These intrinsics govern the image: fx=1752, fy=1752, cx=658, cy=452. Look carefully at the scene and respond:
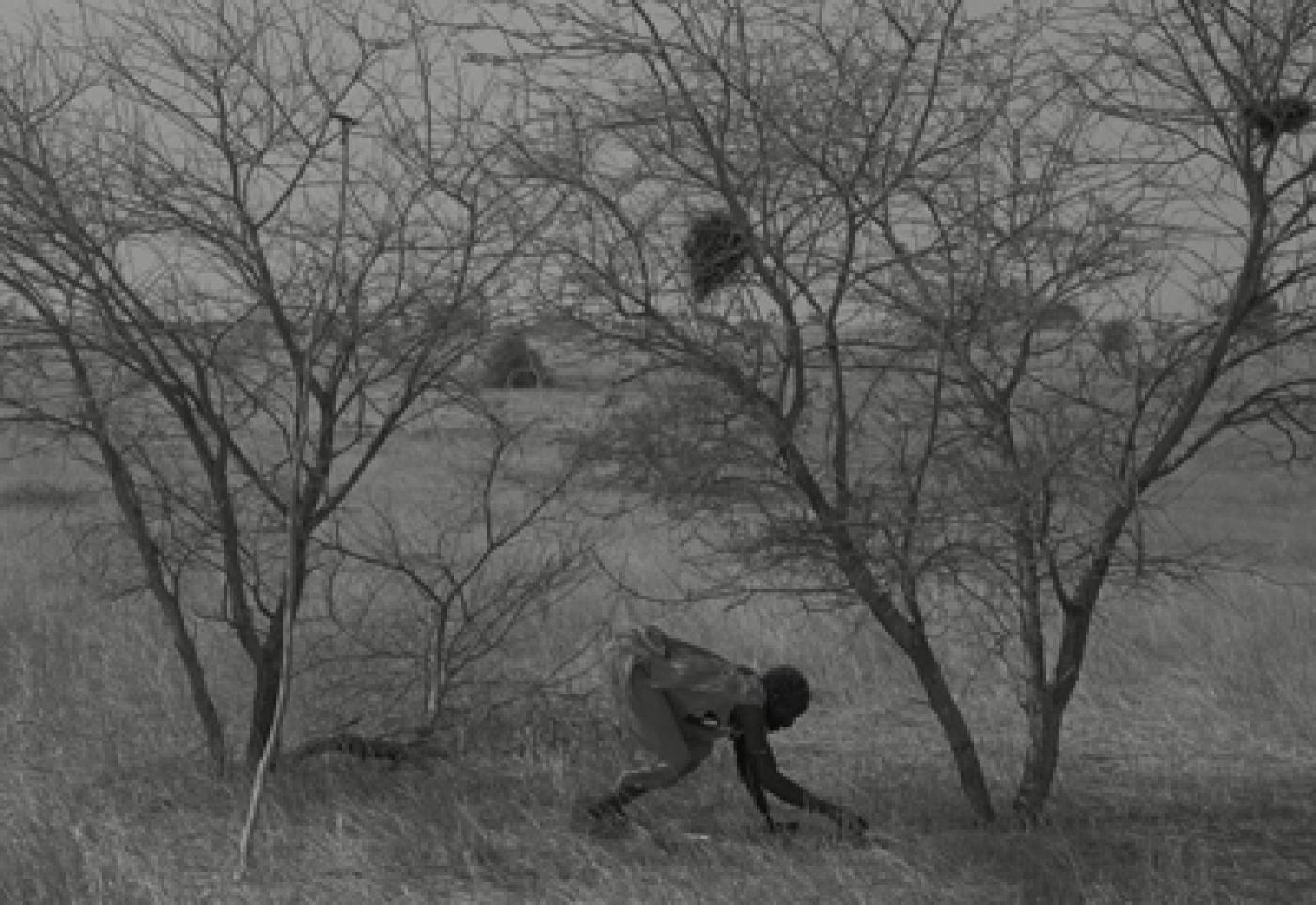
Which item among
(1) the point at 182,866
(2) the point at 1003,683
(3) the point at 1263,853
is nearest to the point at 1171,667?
(2) the point at 1003,683

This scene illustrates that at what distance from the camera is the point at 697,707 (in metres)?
6.34

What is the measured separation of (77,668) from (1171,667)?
21.3 feet

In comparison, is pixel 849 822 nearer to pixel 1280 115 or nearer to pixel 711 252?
pixel 711 252

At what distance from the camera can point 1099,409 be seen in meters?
6.47

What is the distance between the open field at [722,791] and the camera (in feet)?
20.0

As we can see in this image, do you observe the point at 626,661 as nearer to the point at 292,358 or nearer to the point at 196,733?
the point at 292,358

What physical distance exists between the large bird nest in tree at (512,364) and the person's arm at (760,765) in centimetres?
166

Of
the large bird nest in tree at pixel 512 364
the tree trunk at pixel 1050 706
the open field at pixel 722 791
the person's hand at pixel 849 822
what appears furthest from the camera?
the large bird nest in tree at pixel 512 364

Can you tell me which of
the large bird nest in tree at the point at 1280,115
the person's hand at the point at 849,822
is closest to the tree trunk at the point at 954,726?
the person's hand at the point at 849,822

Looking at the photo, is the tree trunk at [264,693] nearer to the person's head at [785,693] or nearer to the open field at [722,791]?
the open field at [722,791]

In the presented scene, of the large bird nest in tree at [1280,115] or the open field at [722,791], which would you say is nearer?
the large bird nest in tree at [1280,115]

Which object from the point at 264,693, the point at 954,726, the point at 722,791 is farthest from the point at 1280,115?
the point at 264,693

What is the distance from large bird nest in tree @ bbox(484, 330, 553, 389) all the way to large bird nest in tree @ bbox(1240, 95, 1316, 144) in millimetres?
2781

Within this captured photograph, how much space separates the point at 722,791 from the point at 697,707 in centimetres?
137
